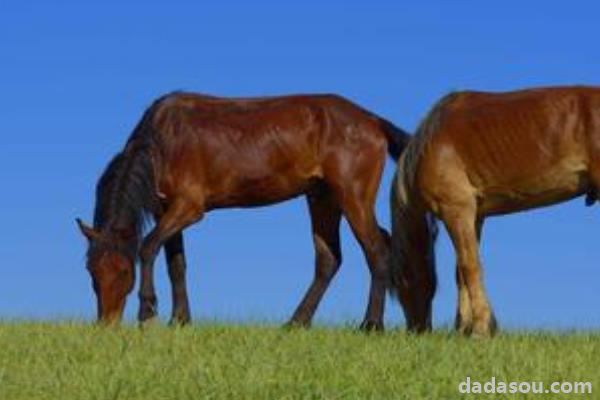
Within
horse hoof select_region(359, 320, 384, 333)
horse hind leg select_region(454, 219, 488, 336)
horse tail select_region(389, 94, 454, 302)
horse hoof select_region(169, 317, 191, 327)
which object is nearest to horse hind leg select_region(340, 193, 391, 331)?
horse hoof select_region(359, 320, 384, 333)

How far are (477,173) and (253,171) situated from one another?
3352mm

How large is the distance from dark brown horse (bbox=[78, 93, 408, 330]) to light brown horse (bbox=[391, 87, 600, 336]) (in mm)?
1384

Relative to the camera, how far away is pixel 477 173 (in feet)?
39.0

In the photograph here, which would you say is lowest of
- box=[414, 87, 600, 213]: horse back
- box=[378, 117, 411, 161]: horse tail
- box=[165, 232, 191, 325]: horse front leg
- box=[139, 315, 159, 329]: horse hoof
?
box=[139, 315, 159, 329]: horse hoof

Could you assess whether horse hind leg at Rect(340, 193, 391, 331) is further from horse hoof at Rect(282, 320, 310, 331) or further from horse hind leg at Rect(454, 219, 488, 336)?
horse hind leg at Rect(454, 219, 488, 336)

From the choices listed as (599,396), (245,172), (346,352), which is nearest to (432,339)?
(346,352)

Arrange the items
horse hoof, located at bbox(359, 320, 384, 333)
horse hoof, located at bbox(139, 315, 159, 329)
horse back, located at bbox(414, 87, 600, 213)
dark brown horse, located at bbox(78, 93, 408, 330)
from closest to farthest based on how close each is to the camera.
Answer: horse back, located at bbox(414, 87, 600, 213) → horse hoof, located at bbox(139, 315, 159, 329) → horse hoof, located at bbox(359, 320, 384, 333) → dark brown horse, located at bbox(78, 93, 408, 330)

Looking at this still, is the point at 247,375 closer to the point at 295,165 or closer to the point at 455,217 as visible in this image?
the point at 455,217

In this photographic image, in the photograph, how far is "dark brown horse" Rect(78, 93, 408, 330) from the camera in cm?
1392

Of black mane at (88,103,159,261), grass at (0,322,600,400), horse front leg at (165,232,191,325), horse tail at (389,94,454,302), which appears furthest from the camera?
horse front leg at (165,232,191,325)

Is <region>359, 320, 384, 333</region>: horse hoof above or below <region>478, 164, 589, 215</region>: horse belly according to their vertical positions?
below

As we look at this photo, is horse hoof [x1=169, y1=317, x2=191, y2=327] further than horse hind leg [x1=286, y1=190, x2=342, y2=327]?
No

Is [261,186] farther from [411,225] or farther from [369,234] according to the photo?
[411,225]

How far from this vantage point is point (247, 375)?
8.99 m
